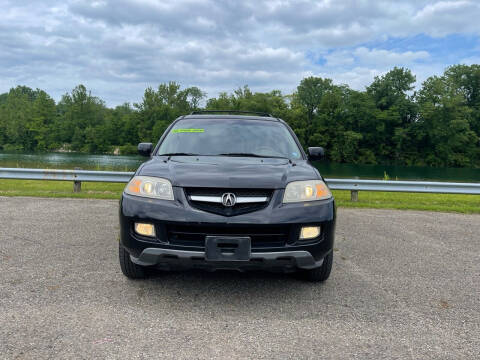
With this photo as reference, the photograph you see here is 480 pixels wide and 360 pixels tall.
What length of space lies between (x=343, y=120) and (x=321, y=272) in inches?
2661

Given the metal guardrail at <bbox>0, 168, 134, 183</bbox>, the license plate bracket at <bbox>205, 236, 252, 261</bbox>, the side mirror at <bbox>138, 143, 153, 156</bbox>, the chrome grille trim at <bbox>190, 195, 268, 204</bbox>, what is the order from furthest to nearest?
the metal guardrail at <bbox>0, 168, 134, 183</bbox>
the side mirror at <bbox>138, 143, 153, 156</bbox>
the chrome grille trim at <bbox>190, 195, 268, 204</bbox>
the license plate bracket at <bbox>205, 236, 252, 261</bbox>

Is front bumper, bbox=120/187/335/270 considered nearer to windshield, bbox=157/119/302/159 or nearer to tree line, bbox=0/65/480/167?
windshield, bbox=157/119/302/159

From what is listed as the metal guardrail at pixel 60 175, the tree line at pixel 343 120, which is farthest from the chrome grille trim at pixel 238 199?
the tree line at pixel 343 120

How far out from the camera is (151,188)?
294cm

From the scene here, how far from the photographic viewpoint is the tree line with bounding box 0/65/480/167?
59.9m

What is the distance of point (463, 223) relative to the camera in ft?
21.8

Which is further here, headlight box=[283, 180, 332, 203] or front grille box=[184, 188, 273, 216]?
headlight box=[283, 180, 332, 203]

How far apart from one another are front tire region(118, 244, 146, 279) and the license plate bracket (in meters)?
0.90

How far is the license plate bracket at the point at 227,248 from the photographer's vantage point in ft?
8.70

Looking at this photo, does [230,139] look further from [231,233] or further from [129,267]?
[129,267]

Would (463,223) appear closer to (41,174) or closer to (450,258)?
(450,258)

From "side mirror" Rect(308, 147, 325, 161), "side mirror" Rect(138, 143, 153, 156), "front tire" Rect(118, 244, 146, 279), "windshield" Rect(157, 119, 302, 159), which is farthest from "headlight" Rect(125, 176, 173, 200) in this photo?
"side mirror" Rect(308, 147, 325, 161)

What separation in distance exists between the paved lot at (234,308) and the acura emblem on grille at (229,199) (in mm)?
834

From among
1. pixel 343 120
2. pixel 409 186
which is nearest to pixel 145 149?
pixel 409 186
